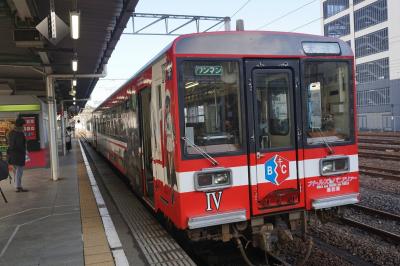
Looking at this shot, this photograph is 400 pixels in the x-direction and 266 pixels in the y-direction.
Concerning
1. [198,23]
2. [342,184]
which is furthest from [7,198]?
[198,23]

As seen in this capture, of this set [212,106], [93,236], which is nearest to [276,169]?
[212,106]

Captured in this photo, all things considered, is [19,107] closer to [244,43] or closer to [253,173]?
[244,43]

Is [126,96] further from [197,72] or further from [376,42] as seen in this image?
[376,42]

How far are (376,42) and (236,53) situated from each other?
44350mm

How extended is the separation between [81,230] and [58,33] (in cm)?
374

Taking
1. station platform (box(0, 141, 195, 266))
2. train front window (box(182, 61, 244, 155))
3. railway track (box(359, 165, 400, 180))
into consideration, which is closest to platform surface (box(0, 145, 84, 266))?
station platform (box(0, 141, 195, 266))

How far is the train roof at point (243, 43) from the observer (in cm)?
493

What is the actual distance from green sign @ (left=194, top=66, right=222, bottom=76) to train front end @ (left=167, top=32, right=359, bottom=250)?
12 mm

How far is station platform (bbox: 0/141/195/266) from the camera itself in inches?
208

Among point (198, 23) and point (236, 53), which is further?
point (198, 23)

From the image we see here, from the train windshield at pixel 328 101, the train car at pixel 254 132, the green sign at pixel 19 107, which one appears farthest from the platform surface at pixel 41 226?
the green sign at pixel 19 107

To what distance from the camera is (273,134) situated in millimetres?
5281

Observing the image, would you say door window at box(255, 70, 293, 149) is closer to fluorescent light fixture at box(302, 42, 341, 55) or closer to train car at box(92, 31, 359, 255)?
train car at box(92, 31, 359, 255)

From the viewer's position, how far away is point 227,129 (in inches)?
201
